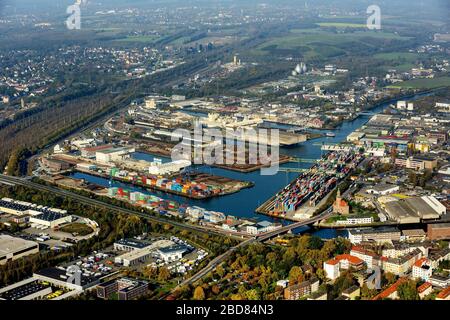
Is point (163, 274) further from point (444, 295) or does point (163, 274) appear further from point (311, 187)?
point (311, 187)

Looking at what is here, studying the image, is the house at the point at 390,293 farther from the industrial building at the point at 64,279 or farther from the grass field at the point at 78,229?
the grass field at the point at 78,229

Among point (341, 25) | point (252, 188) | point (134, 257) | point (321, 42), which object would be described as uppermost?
point (341, 25)

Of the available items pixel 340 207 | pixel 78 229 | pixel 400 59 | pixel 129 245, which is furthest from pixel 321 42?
pixel 129 245

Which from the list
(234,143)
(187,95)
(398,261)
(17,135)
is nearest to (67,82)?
(187,95)

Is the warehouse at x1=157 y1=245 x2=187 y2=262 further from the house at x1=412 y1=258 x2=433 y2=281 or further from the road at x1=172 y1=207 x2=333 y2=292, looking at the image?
the house at x1=412 y1=258 x2=433 y2=281

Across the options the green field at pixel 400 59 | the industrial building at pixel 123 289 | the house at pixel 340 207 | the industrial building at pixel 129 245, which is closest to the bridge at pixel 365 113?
the green field at pixel 400 59

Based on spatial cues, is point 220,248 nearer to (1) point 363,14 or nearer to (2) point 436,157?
(2) point 436,157

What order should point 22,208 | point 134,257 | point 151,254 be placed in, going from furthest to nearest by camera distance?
point 22,208, point 151,254, point 134,257
